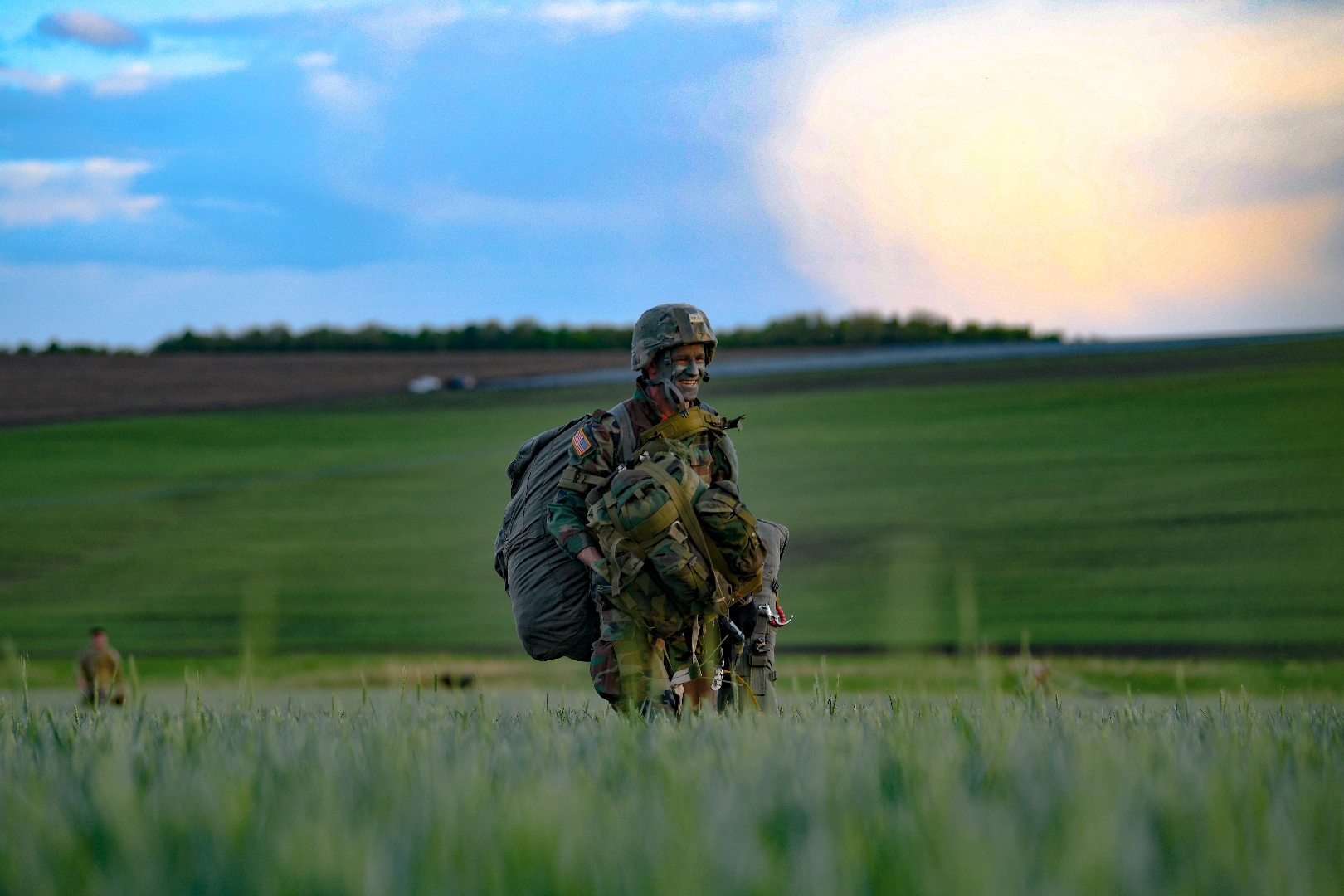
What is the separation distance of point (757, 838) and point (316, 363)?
41.2 metres

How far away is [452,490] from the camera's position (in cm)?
3020

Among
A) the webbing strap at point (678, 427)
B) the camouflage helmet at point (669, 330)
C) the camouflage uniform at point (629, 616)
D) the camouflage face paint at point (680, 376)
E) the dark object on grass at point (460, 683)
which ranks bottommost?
the dark object on grass at point (460, 683)

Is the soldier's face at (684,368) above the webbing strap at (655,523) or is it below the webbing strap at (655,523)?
above

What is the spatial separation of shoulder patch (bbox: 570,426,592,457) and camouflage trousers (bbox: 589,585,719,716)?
1.88ft

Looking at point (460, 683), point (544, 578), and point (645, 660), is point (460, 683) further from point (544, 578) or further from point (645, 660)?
point (645, 660)

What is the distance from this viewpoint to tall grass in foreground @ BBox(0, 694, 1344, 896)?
1767 mm

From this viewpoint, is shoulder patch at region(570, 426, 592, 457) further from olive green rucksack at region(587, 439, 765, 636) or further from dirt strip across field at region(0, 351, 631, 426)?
dirt strip across field at region(0, 351, 631, 426)

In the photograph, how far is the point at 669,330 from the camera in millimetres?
4445

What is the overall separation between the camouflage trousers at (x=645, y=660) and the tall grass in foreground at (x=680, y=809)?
104cm

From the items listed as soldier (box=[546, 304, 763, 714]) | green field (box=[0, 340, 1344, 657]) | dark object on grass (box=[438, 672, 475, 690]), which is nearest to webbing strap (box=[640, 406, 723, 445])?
soldier (box=[546, 304, 763, 714])

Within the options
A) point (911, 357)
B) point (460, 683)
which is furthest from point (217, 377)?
point (460, 683)

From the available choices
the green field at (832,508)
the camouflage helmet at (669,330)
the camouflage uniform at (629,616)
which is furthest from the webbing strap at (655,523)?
the green field at (832,508)

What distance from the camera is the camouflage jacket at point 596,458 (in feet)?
14.6

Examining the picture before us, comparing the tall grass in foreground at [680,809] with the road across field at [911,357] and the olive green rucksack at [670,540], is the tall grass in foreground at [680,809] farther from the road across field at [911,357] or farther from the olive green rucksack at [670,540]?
the road across field at [911,357]
